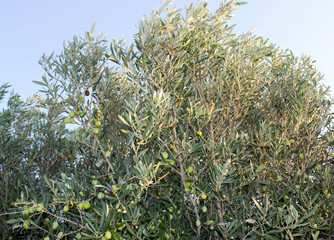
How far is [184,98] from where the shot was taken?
4797 mm

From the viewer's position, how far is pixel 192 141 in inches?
187

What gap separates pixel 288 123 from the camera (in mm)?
5176

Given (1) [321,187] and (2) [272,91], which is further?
(2) [272,91]

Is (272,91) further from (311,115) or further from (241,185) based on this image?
(241,185)

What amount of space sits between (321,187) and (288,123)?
1.13m

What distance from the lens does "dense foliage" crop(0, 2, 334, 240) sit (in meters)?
4.11

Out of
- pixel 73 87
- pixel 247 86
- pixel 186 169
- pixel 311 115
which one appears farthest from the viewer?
pixel 311 115

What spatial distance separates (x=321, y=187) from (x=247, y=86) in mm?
2005

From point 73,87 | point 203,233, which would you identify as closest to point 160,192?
point 203,233

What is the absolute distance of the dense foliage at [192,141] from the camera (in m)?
4.11

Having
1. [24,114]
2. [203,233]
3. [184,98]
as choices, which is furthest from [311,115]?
[24,114]

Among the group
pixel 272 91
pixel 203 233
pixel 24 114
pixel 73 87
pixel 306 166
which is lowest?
pixel 203 233

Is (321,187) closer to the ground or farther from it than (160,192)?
closer to the ground

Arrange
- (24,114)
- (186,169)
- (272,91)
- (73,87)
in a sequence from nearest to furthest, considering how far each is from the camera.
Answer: (186,169) → (73,87) → (272,91) → (24,114)
